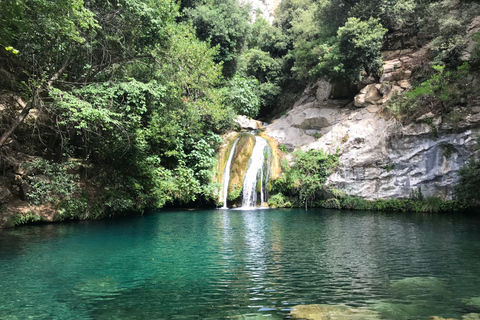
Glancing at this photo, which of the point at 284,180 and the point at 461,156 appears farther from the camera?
the point at 284,180

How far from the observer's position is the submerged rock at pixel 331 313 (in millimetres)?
4316

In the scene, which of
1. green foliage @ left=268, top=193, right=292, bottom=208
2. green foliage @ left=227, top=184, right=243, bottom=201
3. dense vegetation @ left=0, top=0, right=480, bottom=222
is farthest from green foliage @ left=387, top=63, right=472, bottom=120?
green foliage @ left=227, top=184, right=243, bottom=201

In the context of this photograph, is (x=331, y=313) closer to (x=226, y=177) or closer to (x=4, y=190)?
(x=4, y=190)

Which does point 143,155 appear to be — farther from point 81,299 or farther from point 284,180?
point 81,299

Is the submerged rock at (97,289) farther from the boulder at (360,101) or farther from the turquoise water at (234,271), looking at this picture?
the boulder at (360,101)

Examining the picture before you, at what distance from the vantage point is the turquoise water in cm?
491

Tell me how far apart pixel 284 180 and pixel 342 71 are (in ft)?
29.1

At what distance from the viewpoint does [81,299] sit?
17.4ft

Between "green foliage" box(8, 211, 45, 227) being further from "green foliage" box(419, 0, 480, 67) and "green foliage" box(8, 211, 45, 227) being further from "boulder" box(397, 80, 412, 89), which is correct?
"boulder" box(397, 80, 412, 89)

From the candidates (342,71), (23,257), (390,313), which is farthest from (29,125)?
(342,71)

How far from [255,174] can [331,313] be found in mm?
16716

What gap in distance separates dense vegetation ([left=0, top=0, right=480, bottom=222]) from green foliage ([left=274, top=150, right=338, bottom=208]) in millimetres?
107

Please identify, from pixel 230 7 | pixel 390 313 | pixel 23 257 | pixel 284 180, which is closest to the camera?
pixel 390 313

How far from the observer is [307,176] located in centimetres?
1983
